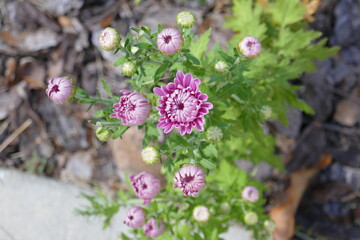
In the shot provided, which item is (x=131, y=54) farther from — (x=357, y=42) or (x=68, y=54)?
(x=357, y=42)

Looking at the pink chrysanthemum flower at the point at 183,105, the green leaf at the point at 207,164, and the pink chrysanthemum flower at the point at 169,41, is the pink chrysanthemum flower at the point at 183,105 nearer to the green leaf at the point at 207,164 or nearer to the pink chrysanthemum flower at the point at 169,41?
the pink chrysanthemum flower at the point at 169,41

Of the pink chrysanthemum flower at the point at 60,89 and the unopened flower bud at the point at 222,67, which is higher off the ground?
the unopened flower bud at the point at 222,67

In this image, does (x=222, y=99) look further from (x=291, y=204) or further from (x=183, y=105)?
(x=291, y=204)

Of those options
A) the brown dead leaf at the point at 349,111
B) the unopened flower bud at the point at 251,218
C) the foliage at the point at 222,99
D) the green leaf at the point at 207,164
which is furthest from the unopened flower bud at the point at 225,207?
the brown dead leaf at the point at 349,111

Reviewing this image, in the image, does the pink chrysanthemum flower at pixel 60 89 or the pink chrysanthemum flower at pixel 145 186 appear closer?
the pink chrysanthemum flower at pixel 60 89

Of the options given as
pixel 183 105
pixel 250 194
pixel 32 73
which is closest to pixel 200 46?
pixel 183 105

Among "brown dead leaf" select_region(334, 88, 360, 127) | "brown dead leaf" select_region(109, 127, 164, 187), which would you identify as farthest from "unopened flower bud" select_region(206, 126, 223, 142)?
"brown dead leaf" select_region(334, 88, 360, 127)
